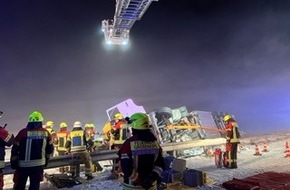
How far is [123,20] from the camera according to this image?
68.3ft

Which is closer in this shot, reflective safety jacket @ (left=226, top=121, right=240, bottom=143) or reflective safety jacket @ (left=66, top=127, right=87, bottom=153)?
reflective safety jacket @ (left=66, top=127, right=87, bottom=153)

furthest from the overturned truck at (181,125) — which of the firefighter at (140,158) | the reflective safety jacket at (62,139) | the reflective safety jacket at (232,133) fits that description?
the firefighter at (140,158)

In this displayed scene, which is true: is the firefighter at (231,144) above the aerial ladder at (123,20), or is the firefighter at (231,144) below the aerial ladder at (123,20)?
below

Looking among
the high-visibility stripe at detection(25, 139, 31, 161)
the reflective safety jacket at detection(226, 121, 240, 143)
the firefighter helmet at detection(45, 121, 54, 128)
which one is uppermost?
the firefighter helmet at detection(45, 121, 54, 128)

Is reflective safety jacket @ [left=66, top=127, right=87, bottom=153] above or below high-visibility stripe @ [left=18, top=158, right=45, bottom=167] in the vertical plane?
above

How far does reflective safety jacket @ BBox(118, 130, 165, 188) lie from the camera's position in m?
3.95

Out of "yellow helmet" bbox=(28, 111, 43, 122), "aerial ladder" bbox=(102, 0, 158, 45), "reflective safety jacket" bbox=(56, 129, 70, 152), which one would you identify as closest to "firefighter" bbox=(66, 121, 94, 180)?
"reflective safety jacket" bbox=(56, 129, 70, 152)

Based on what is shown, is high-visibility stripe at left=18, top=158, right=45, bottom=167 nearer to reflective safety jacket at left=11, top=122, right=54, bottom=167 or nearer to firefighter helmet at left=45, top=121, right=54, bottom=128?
reflective safety jacket at left=11, top=122, right=54, bottom=167

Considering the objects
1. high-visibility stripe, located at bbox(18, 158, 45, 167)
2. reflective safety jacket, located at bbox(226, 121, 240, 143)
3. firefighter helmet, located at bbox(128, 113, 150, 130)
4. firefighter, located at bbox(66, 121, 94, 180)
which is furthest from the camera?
reflective safety jacket, located at bbox(226, 121, 240, 143)

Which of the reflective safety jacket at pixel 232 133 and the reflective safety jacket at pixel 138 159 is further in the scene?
the reflective safety jacket at pixel 232 133

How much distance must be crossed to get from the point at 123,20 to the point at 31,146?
1606 centimetres

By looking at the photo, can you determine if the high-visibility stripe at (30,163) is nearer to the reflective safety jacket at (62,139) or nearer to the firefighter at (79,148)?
the firefighter at (79,148)

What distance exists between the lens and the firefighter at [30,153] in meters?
6.13

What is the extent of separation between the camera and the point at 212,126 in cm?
1695
